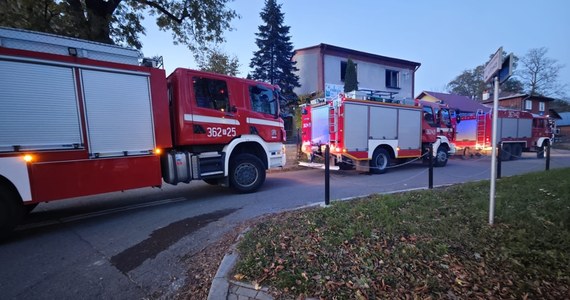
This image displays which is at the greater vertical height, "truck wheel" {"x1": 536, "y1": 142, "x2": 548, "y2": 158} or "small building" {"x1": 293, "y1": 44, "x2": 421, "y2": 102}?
"small building" {"x1": 293, "y1": 44, "x2": 421, "y2": 102}

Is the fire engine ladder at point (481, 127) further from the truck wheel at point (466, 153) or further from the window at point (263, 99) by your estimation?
the window at point (263, 99)

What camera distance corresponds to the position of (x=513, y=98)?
3744 cm

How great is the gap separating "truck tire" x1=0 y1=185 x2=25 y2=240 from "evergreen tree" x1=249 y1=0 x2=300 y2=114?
19907 mm

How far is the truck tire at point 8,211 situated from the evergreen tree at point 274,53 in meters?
19.9

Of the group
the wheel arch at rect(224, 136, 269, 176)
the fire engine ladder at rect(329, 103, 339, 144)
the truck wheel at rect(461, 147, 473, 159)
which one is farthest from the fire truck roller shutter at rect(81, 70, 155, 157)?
the truck wheel at rect(461, 147, 473, 159)

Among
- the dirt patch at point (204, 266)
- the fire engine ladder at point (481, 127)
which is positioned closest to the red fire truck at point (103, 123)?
the dirt patch at point (204, 266)

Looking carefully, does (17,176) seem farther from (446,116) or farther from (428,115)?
(446,116)

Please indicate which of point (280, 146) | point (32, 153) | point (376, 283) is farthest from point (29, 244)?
point (280, 146)

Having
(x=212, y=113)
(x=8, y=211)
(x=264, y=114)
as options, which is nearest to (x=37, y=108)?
(x=8, y=211)

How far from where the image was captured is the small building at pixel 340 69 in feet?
75.2

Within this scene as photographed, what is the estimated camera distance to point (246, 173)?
6973 mm

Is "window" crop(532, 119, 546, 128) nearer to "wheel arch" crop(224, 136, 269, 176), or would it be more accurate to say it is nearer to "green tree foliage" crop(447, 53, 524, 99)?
"wheel arch" crop(224, 136, 269, 176)

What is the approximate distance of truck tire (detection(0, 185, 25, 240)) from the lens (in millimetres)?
3936

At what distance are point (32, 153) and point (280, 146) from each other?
525cm
